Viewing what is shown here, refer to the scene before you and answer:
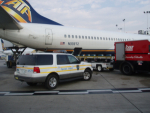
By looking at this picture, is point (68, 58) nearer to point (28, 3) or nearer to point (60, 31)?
point (60, 31)

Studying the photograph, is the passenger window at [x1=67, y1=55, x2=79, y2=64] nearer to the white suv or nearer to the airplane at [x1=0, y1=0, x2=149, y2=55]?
the white suv

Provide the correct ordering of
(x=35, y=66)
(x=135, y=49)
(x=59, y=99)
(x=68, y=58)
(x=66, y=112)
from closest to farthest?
1. (x=66, y=112)
2. (x=59, y=99)
3. (x=35, y=66)
4. (x=68, y=58)
5. (x=135, y=49)

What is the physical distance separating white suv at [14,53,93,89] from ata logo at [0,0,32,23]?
1214 centimetres

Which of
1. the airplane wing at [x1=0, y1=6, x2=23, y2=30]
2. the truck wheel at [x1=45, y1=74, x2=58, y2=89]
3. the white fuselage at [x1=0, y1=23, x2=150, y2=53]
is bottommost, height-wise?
the truck wheel at [x1=45, y1=74, x2=58, y2=89]

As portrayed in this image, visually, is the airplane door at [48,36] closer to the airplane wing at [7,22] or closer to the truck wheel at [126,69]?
the airplane wing at [7,22]

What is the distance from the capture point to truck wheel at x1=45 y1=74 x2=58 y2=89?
22.5 ft

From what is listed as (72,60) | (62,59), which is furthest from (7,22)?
(72,60)

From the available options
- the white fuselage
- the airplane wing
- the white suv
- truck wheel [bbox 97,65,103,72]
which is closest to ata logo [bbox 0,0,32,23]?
the white fuselage

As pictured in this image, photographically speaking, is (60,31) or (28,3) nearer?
(60,31)

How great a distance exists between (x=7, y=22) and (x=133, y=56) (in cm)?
1034

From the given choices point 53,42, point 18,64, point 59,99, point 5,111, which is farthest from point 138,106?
point 53,42

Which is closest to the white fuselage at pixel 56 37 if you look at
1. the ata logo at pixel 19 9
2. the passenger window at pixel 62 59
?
the passenger window at pixel 62 59

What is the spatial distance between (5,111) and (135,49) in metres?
10.2

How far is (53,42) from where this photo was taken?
43.9 ft
